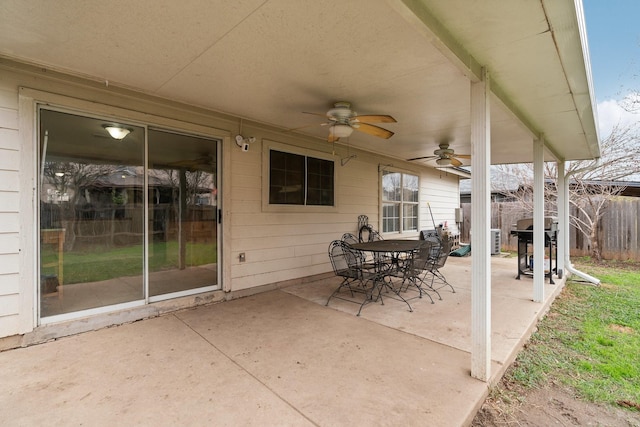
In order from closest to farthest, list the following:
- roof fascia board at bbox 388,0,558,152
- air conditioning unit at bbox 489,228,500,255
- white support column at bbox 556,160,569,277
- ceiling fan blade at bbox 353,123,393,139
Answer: roof fascia board at bbox 388,0,558,152 → ceiling fan blade at bbox 353,123,393,139 → white support column at bbox 556,160,569,277 → air conditioning unit at bbox 489,228,500,255

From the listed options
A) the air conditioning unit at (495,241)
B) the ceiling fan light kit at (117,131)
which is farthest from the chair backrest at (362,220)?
the ceiling fan light kit at (117,131)

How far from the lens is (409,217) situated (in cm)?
800

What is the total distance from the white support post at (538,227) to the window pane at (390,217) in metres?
3.25

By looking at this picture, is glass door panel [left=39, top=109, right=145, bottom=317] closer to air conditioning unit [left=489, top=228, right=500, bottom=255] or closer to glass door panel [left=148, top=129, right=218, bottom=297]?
glass door panel [left=148, top=129, right=218, bottom=297]

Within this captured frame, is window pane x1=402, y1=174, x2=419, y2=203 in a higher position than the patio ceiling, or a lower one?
lower

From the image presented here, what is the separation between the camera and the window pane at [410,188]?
7.74 m

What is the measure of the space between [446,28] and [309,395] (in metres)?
2.58

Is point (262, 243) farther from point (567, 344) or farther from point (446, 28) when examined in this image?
point (567, 344)

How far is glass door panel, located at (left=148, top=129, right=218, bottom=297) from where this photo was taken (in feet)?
11.7

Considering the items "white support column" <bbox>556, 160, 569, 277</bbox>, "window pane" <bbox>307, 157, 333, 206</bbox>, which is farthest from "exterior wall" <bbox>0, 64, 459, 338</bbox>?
"white support column" <bbox>556, 160, 569, 277</bbox>

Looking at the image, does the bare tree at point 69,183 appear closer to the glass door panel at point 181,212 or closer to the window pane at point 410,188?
the glass door panel at point 181,212

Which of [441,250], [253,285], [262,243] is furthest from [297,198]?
[441,250]

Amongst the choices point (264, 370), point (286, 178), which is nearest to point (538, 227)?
point (286, 178)

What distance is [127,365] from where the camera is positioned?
92.8 inches
